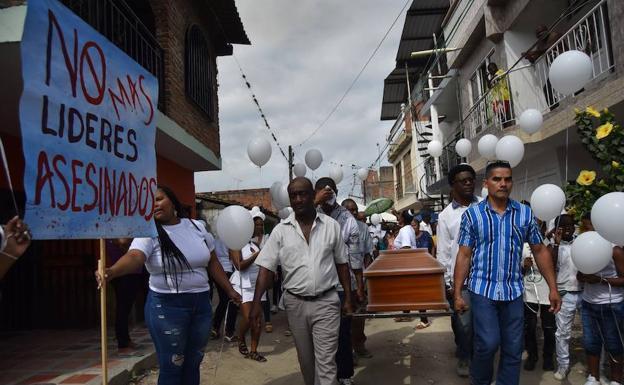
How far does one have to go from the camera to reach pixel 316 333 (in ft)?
11.6

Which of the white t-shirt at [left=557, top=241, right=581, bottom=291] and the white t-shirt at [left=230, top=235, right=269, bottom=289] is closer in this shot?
the white t-shirt at [left=557, top=241, right=581, bottom=291]

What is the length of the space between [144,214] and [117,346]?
3.54 m

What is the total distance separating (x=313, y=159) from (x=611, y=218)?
7418 millimetres

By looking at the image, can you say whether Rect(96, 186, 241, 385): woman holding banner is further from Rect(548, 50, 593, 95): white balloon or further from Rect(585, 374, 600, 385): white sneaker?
Rect(548, 50, 593, 95): white balloon

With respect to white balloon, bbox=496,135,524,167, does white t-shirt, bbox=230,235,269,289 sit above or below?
below

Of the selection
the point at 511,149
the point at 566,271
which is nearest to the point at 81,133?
the point at 566,271

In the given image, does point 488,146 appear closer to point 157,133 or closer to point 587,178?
point 587,178

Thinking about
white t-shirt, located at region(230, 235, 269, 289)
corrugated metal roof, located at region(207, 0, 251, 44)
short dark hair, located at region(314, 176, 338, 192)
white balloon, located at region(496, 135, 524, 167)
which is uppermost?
corrugated metal roof, located at region(207, 0, 251, 44)

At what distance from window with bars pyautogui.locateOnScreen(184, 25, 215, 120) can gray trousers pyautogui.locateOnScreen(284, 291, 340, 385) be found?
6345mm

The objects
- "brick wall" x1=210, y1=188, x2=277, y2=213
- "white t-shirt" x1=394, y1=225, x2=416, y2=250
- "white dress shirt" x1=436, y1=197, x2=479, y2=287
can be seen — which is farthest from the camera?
"brick wall" x1=210, y1=188, x2=277, y2=213

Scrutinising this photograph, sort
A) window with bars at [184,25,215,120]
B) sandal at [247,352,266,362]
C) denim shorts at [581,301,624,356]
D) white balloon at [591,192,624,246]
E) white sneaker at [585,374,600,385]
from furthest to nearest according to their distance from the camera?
window with bars at [184,25,215,120], sandal at [247,352,266,362], white sneaker at [585,374,600,385], denim shorts at [581,301,624,356], white balloon at [591,192,624,246]

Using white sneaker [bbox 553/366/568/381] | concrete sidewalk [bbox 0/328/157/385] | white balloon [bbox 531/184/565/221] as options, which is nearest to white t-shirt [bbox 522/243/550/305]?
white balloon [bbox 531/184/565/221]

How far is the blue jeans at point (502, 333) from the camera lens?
3.29 m

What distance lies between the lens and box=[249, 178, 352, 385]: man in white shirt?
3.52 meters
